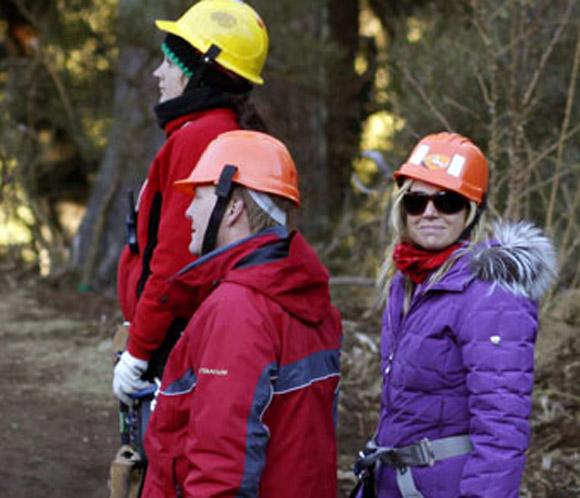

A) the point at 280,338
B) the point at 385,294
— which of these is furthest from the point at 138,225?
the point at 280,338

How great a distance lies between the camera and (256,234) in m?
2.90

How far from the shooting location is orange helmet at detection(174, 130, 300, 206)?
2.94 meters

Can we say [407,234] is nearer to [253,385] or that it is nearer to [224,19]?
[253,385]

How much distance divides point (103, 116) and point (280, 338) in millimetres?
10453

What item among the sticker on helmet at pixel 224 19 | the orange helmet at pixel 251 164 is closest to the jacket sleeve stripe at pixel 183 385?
the orange helmet at pixel 251 164

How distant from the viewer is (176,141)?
3805mm

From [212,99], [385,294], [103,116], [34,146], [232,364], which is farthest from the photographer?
[103,116]

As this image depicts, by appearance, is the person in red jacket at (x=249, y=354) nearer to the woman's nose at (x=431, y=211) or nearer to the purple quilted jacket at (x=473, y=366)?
the purple quilted jacket at (x=473, y=366)

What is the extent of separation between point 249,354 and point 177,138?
1.34m

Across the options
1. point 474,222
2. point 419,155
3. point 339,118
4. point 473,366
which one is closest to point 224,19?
point 419,155

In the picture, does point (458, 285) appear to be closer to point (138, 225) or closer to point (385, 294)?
point (385, 294)

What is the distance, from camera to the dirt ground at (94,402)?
17.8ft

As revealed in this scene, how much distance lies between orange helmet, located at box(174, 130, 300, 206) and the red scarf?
0.43 metres

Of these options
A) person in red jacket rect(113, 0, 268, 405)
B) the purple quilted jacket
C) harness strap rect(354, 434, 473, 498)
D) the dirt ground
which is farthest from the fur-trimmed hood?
the dirt ground
